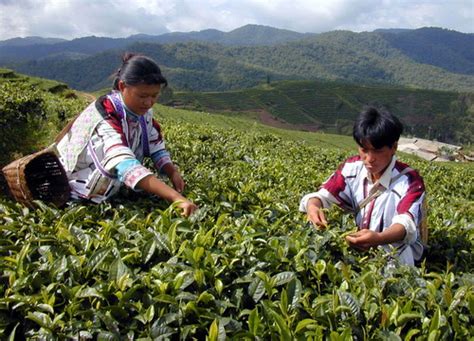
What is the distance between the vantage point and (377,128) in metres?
2.95

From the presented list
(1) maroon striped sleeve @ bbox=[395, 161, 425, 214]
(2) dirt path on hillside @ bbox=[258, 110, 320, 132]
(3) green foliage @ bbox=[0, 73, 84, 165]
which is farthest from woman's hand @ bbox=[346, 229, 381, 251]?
(2) dirt path on hillside @ bbox=[258, 110, 320, 132]

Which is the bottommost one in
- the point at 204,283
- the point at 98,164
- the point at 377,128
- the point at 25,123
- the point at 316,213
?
the point at 204,283

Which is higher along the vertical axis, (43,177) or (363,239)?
(43,177)

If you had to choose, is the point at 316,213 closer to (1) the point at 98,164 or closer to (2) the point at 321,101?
(1) the point at 98,164

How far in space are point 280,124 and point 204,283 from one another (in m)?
94.6

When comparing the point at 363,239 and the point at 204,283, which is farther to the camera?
the point at 363,239

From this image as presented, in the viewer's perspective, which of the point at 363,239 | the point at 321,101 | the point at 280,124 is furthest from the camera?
the point at 321,101

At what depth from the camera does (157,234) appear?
2.39m

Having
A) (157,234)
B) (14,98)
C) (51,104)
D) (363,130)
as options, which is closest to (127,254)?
(157,234)

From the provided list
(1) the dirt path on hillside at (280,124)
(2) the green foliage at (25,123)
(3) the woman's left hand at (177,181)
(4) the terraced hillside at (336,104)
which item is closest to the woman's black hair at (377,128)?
(3) the woman's left hand at (177,181)

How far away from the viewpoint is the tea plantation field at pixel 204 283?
185 cm

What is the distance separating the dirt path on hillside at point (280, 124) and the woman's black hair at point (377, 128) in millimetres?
90494

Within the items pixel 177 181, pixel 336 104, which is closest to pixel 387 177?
pixel 177 181

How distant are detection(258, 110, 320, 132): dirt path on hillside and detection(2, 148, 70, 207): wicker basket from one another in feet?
297
